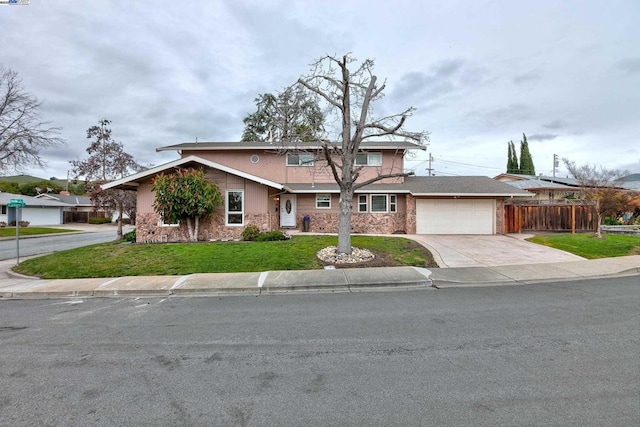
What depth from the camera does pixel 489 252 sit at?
1304 centimetres

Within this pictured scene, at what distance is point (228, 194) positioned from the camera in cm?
1605

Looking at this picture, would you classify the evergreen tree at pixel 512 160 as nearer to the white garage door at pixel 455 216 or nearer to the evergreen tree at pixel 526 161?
the evergreen tree at pixel 526 161

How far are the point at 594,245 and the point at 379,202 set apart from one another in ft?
33.6

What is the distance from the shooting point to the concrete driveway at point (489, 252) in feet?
37.3

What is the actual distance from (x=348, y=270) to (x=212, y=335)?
547 centimetres

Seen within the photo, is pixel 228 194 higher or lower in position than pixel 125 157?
lower

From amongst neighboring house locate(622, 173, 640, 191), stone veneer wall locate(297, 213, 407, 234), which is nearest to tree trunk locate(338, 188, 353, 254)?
stone veneer wall locate(297, 213, 407, 234)

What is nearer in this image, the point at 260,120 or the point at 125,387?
the point at 125,387

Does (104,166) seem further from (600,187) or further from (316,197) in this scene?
(600,187)

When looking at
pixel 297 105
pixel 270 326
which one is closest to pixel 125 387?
pixel 270 326

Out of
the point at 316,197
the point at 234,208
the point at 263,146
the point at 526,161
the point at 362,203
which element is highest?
the point at 526,161

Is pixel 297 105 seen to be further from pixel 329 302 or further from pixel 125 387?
pixel 125 387

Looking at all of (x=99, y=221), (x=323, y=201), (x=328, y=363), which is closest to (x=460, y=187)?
(x=323, y=201)

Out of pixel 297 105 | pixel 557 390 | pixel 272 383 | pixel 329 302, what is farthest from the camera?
pixel 297 105
